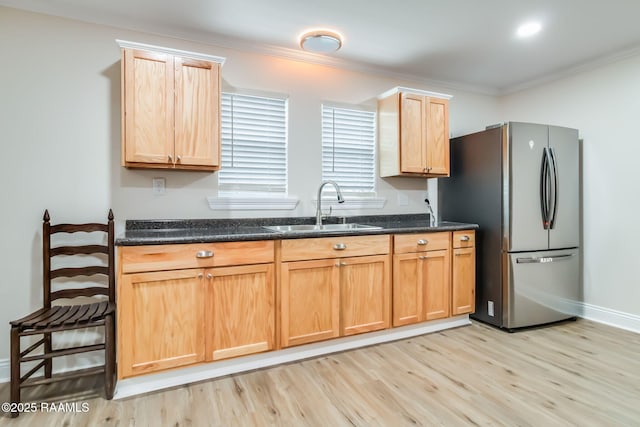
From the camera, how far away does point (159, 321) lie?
2068mm

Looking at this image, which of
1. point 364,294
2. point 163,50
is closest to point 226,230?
point 364,294

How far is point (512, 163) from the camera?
301 centimetres

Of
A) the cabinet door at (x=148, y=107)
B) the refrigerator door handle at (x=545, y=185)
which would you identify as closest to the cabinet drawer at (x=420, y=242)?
the refrigerator door handle at (x=545, y=185)

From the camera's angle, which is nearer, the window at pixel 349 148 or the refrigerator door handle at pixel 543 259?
the refrigerator door handle at pixel 543 259

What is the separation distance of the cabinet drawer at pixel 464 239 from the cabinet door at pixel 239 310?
1718 mm

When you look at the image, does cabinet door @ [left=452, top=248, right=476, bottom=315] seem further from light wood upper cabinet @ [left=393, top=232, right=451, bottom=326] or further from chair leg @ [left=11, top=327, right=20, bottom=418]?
chair leg @ [left=11, top=327, right=20, bottom=418]

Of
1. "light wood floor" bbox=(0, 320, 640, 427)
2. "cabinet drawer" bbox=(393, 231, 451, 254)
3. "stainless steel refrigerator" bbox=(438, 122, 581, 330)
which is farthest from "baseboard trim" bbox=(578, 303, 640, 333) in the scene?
"cabinet drawer" bbox=(393, 231, 451, 254)

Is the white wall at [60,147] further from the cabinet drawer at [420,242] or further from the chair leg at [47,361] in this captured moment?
the cabinet drawer at [420,242]

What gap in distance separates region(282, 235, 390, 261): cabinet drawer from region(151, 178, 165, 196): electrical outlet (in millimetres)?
1051

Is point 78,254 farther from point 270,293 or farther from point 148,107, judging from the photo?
point 270,293

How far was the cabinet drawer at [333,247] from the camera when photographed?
7.92ft

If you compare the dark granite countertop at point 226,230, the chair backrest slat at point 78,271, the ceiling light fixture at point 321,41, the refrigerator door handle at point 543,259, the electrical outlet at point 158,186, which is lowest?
the refrigerator door handle at point 543,259

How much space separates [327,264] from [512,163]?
6.17ft

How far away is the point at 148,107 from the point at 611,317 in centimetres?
430
